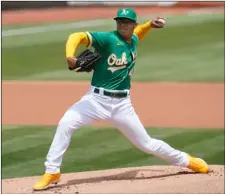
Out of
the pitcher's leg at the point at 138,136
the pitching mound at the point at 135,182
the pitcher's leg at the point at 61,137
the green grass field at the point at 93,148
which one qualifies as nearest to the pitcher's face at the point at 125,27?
the pitcher's leg at the point at 138,136

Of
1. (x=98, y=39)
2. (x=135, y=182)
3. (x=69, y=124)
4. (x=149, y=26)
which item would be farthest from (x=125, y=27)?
(x=135, y=182)

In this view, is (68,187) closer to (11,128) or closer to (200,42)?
(11,128)

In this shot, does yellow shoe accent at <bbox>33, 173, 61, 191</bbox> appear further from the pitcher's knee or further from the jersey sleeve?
the jersey sleeve

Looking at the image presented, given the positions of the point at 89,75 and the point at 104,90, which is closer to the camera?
the point at 104,90

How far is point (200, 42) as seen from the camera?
20.8 meters

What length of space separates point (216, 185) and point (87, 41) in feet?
6.43

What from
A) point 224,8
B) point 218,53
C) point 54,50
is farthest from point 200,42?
point 224,8

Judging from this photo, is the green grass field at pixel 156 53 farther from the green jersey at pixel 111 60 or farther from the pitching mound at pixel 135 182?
the green jersey at pixel 111 60

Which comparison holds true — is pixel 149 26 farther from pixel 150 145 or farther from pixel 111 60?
pixel 150 145

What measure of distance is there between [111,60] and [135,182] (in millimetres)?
1317

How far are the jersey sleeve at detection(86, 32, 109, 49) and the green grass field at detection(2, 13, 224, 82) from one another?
28.2ft

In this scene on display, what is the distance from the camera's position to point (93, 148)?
8961 mm

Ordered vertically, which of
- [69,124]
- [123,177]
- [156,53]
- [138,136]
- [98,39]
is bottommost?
[156,53]

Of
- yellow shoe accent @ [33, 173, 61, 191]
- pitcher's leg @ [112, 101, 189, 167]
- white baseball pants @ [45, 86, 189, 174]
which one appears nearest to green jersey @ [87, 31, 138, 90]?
white baseball pants @ [45, 86, 189, 174]
